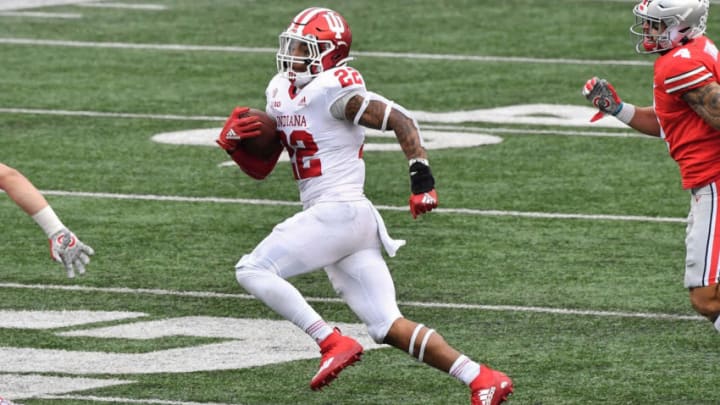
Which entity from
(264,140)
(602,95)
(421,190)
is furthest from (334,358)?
(602,95)

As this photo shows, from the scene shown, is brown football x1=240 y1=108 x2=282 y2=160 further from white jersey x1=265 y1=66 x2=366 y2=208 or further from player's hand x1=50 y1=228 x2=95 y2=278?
player's hand x1=50 y1=228 x2=95 y2=278

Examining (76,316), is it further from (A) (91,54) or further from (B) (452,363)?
(A) (91,54)

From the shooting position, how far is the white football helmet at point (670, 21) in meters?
7.75

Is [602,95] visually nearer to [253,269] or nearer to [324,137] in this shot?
[324,137]

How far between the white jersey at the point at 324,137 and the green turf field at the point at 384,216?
0.92 m

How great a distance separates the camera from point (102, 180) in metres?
12.9

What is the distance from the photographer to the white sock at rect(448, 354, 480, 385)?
7125 mm

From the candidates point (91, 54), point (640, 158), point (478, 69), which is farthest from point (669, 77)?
point (91, 54)

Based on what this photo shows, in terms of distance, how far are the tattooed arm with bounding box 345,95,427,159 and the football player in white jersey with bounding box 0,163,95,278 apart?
4.06 ft

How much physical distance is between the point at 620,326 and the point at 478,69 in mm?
8852

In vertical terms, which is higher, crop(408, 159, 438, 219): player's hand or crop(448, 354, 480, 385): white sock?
crop(408, 159, 438, 219): player's hand

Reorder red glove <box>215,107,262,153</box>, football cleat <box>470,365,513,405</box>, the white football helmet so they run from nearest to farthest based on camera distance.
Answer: football cleat <box>470,365,513,405</box>
red glove <box>215,107,262,153</box>
the white football helmet

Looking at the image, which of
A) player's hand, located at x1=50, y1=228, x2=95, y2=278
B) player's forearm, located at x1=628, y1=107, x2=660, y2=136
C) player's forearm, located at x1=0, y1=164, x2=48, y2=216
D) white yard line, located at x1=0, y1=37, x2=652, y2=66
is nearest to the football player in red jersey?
player's forearm, located at x1=628, y1=107, x2=660, y2=136

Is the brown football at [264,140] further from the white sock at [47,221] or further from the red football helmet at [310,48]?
the white sock at [47,221]
